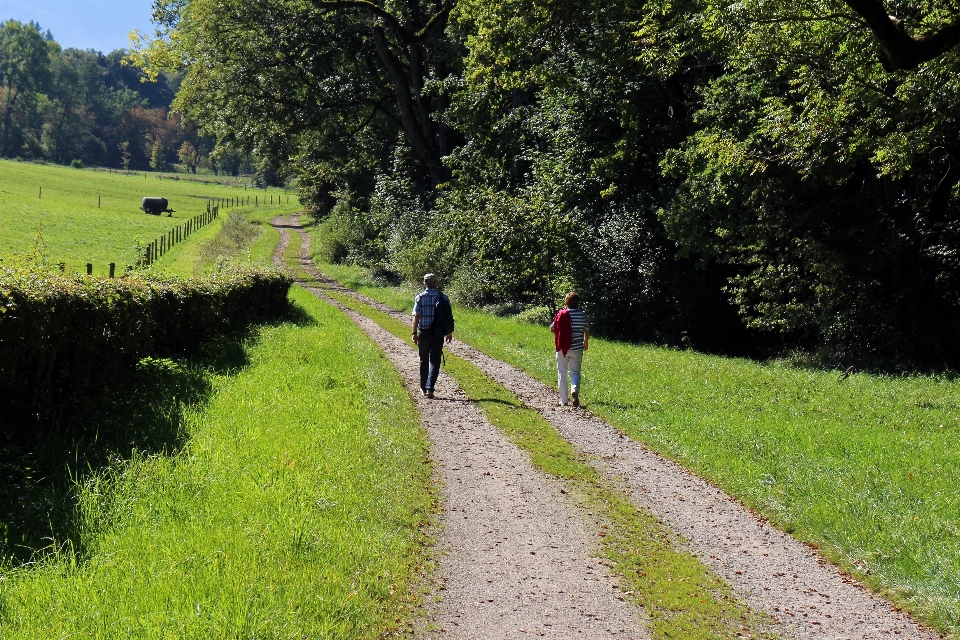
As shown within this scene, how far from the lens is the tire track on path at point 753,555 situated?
6199 mm

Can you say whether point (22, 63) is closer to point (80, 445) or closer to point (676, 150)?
point (676, 150)

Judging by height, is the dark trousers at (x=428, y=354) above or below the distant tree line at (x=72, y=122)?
below

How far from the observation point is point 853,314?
70.2 feet

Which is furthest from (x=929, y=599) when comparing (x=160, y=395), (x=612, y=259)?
(x=612, y=259)

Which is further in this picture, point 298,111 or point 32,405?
point 298,111

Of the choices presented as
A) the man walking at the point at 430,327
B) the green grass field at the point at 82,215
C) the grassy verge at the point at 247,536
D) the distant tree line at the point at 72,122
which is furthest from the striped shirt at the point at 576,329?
the distant tree line at the point at 72,122

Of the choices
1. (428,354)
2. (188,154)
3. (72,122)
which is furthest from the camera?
(188,154)

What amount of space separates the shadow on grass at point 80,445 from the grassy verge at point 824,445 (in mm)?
6252

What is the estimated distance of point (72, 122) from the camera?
538ft

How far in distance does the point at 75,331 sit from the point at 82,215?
5818 cm

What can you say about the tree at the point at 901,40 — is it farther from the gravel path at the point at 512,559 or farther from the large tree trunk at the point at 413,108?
the large tree trunk at the point at 413,108

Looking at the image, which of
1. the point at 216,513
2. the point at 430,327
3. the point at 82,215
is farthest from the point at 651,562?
the point at 82,215

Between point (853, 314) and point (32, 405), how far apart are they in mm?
18475

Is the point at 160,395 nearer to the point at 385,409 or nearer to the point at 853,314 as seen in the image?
the point at 385,409
